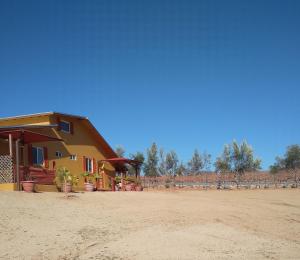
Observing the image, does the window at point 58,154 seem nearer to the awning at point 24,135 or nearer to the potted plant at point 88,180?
the potted plant at point 88,180

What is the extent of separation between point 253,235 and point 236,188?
95.9ft

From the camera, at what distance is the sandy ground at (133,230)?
1056 cm

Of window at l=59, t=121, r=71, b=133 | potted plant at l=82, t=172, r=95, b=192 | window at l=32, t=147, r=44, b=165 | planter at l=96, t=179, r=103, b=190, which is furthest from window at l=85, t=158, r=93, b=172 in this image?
window at l=32, t=147, r=44, b=165

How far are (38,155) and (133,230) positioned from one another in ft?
41.7

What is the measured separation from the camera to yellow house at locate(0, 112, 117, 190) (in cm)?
2214

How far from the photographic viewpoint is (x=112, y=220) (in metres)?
14.3

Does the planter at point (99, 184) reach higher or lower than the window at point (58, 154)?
lower

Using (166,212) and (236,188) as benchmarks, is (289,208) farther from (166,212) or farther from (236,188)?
(236,188)

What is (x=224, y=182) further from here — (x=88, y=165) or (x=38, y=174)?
(x=38, y=174)

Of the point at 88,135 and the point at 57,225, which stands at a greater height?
the point at 88,135

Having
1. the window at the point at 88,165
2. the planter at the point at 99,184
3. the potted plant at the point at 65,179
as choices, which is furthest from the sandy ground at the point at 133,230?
the planter at the point at 99,184

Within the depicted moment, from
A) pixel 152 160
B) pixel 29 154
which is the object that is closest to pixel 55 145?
pixel 29 154

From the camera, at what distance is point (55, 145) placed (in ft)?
85.4

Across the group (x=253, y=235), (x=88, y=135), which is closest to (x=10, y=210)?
(x=253, y=235)
